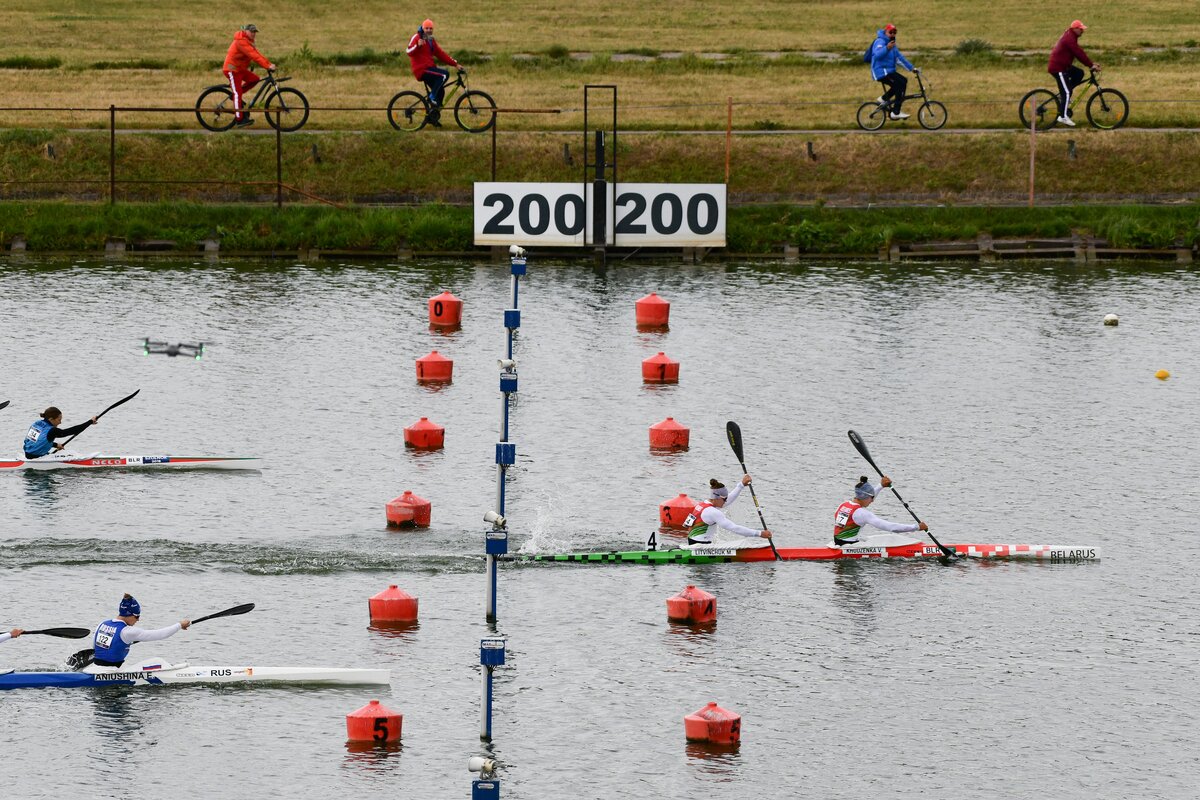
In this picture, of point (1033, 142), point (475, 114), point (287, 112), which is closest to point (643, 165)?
point (475, 114)

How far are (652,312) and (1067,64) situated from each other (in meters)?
17.8

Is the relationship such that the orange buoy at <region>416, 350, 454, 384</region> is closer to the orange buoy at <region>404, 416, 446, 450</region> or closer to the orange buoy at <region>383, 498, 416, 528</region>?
the orange buoy at <region>404, 416, 446, 450</region>

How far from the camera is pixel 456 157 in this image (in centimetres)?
6906

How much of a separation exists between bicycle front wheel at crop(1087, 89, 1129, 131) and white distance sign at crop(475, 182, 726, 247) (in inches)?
548

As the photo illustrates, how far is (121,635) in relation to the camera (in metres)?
28.8

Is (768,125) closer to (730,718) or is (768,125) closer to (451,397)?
(451,397)

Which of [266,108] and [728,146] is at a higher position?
[266,108]

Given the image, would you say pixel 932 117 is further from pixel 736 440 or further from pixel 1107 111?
pixel 736 440

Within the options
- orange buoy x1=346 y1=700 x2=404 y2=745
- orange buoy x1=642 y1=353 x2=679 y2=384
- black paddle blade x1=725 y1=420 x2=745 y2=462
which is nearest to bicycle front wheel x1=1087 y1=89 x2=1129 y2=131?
orange buoy x1=642 y1=353 x2=679 y2=384

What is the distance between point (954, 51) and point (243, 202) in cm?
4095

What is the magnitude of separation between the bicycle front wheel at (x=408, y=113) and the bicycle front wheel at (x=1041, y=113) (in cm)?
2035

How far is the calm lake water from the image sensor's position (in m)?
27.1

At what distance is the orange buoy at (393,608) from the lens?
31781 millimetres

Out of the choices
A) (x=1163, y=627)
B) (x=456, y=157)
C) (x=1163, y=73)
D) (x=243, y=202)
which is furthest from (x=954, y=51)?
(x=1163, y=627)
